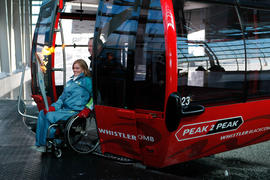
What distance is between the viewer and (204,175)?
164 inches

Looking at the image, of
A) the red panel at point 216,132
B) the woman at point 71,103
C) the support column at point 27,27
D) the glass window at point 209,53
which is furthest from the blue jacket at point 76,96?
the support column at point 27,27

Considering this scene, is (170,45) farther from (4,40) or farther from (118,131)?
(4,40)

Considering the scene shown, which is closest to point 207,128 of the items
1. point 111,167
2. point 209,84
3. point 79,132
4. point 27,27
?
point 209,84

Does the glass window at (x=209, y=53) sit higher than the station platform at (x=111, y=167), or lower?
higher

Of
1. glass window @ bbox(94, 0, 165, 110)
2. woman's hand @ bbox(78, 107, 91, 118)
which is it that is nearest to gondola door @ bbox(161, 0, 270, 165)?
glass window @ bbox(94, 0, 165, 110)

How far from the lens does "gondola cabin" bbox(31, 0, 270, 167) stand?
10.7 feet

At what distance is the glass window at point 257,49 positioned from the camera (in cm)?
382

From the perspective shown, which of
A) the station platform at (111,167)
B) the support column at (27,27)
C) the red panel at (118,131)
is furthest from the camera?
the support column at (27,27)

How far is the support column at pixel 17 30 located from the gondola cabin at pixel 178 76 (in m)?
14.1

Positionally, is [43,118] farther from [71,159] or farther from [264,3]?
[264,3]

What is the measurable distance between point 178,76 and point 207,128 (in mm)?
698

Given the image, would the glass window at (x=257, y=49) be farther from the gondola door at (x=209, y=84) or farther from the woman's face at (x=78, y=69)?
the woman's face at (x=78, y=69)

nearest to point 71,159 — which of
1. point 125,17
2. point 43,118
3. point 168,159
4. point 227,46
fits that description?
point 43,118

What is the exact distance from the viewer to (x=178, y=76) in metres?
3.25
